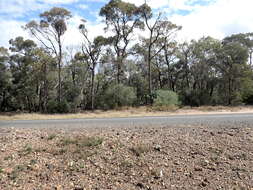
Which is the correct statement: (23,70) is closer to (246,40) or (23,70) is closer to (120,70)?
(120,70)

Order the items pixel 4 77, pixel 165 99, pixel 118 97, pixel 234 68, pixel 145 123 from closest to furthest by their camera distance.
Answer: pixel 145 123
pixel 165 99
pixel 118 97
pixel 4 77
pixel 234 68

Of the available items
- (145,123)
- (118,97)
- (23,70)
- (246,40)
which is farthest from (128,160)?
(246,40)

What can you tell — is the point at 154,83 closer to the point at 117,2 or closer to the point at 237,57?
the point at 237,57

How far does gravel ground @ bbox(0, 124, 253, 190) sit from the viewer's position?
5051mm

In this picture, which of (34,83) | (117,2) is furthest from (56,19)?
(34,83)

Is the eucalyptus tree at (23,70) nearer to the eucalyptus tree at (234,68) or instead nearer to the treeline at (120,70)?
the treeline at (120,70)

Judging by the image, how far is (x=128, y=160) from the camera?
586 cm

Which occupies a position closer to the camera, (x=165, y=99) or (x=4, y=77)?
(x=165, y=99)

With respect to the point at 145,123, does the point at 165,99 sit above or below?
above

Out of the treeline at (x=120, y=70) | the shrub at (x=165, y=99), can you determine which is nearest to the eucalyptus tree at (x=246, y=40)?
the treeline at (x=120, y=70)

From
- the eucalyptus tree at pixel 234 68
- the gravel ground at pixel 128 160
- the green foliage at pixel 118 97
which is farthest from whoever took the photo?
the eucalyptus tree at pixel 234 68

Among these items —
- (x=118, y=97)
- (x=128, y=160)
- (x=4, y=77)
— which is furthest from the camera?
(x=4, y=77)

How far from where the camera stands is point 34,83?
94.6 ft

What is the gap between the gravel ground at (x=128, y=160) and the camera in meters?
5.05
